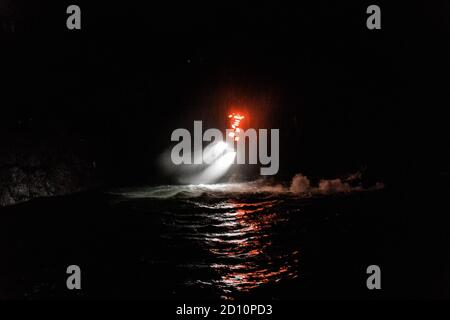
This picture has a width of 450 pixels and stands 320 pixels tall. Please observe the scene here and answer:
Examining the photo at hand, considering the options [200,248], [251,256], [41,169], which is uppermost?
[41,169]

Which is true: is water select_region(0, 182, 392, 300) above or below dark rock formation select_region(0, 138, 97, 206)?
below

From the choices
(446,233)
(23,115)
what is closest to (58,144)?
(23,115)

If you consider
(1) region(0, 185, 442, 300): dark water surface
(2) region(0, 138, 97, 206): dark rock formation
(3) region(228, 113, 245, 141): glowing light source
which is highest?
(3) region(228, 113, 245, 141): glowing light source

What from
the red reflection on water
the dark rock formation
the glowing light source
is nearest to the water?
the red reflection on water

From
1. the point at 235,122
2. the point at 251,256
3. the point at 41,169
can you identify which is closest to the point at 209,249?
the point at 251,256

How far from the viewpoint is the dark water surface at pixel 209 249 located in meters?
6.36

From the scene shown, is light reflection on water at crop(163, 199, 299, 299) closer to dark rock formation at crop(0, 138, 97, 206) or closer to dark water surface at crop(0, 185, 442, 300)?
dark water surface at crop(0, 185, 442, 300)

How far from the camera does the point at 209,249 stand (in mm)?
8578

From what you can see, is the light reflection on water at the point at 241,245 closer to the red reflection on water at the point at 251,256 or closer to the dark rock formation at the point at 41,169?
the red reflection on water at the point at 251,256

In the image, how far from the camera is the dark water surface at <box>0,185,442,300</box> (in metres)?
6.36

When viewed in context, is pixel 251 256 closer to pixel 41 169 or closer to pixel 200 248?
pixel 200 248

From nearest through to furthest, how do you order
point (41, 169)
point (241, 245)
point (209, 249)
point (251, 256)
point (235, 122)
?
point (251, 256) → point (209, 249) → point (241, 245) → point (41, 169) → point (235, 122)

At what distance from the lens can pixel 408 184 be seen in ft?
54.1
